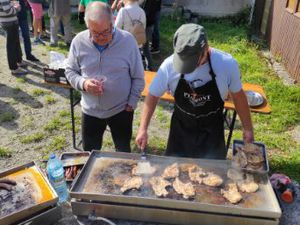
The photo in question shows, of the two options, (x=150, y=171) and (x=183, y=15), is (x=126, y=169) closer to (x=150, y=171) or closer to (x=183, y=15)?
(x=150, y=171)

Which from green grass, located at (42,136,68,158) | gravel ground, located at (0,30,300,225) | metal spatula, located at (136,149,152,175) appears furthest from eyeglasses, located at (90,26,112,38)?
green grass, located at (42,136,68,158)

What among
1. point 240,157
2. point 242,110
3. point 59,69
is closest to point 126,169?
point 240,157

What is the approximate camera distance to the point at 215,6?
1145 cm

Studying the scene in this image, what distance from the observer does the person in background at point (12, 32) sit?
6.08 metres

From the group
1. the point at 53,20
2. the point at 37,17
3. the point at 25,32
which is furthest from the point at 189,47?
the point at 37,17

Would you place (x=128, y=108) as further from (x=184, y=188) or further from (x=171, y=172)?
(x=184, y=188)

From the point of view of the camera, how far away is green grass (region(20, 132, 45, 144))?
4.76 metres

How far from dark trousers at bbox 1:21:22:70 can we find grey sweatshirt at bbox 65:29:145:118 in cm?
402

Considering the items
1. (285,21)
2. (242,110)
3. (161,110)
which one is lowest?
(161,110)

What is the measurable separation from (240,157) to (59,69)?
285 centimetres

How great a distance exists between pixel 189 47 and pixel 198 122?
75 cm

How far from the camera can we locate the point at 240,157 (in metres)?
2.18

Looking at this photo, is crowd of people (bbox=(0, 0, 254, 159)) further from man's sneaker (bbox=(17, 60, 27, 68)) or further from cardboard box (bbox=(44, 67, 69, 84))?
man's sneaker (bbox=(17, 60, 27, 68))

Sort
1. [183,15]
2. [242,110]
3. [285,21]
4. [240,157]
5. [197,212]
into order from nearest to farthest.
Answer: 1. [197,212]
2. [240,157]
3. [242,110]
4. [285,21]
5. [183,15]
